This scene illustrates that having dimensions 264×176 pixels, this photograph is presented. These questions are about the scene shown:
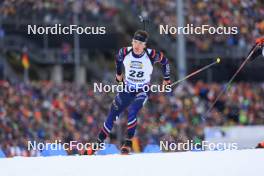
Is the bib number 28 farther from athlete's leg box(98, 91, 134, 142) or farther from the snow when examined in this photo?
the snow

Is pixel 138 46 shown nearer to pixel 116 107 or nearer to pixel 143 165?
pixel 116 107

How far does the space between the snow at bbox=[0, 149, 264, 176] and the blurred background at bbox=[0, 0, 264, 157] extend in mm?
3849

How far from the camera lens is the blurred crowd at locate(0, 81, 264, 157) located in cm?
1881

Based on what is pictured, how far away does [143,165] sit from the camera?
12.0m

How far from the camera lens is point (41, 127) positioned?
21453 mm

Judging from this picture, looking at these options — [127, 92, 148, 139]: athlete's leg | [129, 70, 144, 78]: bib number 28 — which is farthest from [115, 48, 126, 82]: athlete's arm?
[127, 92, 148, 139]: athlete's leg

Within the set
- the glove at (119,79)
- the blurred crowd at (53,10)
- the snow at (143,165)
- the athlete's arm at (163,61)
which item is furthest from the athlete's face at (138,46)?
the snow at (143,165)

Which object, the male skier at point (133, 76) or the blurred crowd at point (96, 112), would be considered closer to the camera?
the male skier at point (133, 76)

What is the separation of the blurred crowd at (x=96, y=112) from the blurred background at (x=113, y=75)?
24mm

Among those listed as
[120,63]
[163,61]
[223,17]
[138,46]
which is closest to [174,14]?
[223,17]

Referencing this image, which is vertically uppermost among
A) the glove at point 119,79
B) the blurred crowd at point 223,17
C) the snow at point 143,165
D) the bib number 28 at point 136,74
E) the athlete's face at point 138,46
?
the blurred crowd at point 223,17

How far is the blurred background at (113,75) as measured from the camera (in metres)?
18.0

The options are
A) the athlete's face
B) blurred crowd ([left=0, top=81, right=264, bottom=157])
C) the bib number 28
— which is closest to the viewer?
the athlete's face

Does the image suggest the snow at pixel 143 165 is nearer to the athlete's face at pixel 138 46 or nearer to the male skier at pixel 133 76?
the male skier at pixel 133 76
